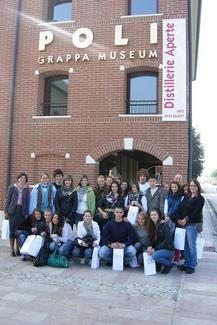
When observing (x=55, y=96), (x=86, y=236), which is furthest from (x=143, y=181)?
(x=55, y=96)

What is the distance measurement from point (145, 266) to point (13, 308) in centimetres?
279

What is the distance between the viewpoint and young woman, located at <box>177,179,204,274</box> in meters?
7.72

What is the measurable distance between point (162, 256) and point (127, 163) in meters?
10.7

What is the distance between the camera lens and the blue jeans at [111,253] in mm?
7730

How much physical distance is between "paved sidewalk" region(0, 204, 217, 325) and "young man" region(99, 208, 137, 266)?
307 mm

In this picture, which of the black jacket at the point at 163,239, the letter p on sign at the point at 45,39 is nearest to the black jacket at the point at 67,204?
the black jacket at the point at 163,239

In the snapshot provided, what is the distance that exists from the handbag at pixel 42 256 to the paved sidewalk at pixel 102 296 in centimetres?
16

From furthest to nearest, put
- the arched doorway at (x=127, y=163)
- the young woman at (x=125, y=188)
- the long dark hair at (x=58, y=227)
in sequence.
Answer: the arched doorway at (x=127, y=163) < the young woman at (x=125, y=188) < the long dark hair at (x=58, y=227)

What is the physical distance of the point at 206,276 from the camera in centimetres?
739

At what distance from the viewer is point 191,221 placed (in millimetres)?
7816

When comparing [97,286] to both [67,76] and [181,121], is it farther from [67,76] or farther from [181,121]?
[67,76]

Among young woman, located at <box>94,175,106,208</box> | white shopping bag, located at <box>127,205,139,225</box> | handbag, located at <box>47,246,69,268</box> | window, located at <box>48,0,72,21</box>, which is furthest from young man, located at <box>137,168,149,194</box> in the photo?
window, located at <box>48,0,72,21</box>

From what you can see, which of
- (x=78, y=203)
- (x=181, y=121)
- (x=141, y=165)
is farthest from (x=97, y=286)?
(x=141, y=165)

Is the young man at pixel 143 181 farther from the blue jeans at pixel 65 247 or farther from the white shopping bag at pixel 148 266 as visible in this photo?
the blue jeans at pixel 65 247
